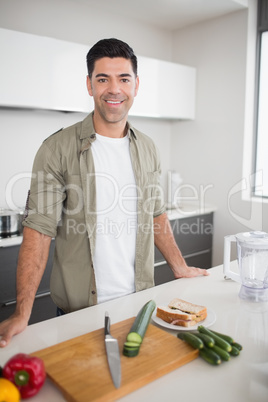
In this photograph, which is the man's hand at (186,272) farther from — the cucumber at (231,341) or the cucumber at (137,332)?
the cucumber at (231,341)

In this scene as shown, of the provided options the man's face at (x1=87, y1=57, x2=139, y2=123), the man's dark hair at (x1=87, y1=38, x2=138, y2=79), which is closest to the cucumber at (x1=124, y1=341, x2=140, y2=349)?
the man's face at (x1=87, y1=57, x2=139, y2=123)

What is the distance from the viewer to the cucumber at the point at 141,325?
1.01m

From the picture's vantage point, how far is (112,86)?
155cm

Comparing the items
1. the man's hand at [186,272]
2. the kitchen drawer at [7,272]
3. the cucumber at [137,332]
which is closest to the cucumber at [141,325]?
the cucumber at [137,332]

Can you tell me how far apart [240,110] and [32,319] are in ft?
7.60

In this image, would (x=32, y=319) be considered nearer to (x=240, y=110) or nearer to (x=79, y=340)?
(x=79, y=340)

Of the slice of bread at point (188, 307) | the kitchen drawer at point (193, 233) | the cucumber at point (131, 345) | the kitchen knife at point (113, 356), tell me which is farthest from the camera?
the kitchen drawer at point (193, 233)

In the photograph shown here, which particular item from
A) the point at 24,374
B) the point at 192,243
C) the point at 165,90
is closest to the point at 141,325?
the point at 24,374

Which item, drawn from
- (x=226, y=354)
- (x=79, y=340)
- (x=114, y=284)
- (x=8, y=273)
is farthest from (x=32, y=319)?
(x=226, y=354)

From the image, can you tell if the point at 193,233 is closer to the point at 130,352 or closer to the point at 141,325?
the point at 141,325

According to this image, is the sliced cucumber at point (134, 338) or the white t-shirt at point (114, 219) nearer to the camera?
the sliced cucumber at point (134, 338)

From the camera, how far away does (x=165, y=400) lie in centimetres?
85

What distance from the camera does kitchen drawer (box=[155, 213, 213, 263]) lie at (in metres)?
3.31

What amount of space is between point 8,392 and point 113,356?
27 cm
